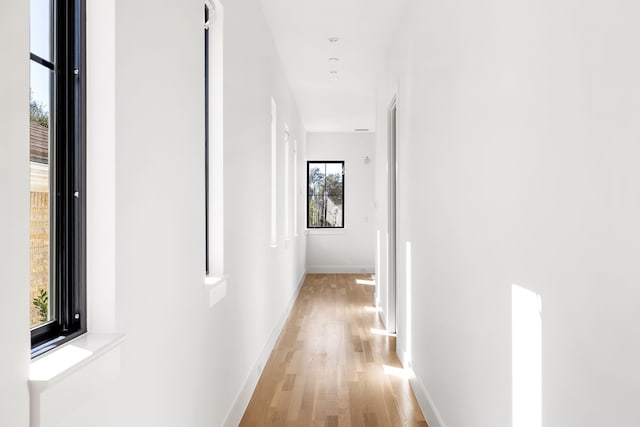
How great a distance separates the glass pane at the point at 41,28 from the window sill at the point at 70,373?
659mm

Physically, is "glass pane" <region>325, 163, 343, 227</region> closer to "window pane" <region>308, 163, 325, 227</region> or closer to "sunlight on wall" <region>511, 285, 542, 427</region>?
"window pane" <region>308, 163, 325, 227</region>

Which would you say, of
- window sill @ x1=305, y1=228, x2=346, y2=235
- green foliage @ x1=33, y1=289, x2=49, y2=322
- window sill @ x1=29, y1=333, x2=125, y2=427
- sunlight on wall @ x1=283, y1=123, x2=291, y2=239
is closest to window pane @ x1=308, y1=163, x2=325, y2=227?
window sill @ x1=305, y1=228, x2=346, y2=235

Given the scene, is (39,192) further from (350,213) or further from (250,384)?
(350,213)

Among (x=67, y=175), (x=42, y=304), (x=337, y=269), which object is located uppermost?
(x=67, y=175)

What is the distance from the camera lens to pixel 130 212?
4.23 ft

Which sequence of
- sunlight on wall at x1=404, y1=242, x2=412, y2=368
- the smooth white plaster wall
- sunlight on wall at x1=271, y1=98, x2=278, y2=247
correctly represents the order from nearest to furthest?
1. the smooth white plaster wall
2. sunlight on wall at x1=404, y1=242, x2=412, y2=368
3. sunlight on wall at x1=271, y1=98, x2=278, y2=247

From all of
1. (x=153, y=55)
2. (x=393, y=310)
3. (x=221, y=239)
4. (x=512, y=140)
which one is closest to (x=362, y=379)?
(x=393, y=310)

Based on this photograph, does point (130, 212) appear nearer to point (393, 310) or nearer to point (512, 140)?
point (512, 140)

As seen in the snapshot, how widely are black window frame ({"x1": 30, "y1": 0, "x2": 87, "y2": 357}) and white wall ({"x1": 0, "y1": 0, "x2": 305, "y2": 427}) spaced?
0.03 m

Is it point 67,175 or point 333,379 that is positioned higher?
point 67,175

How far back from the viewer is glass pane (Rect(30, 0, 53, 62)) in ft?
A: 3.44

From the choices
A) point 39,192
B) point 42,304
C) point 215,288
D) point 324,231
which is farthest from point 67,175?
point 324,231

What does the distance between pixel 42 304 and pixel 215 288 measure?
1.13 m

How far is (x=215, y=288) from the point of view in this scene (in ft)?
7.15
